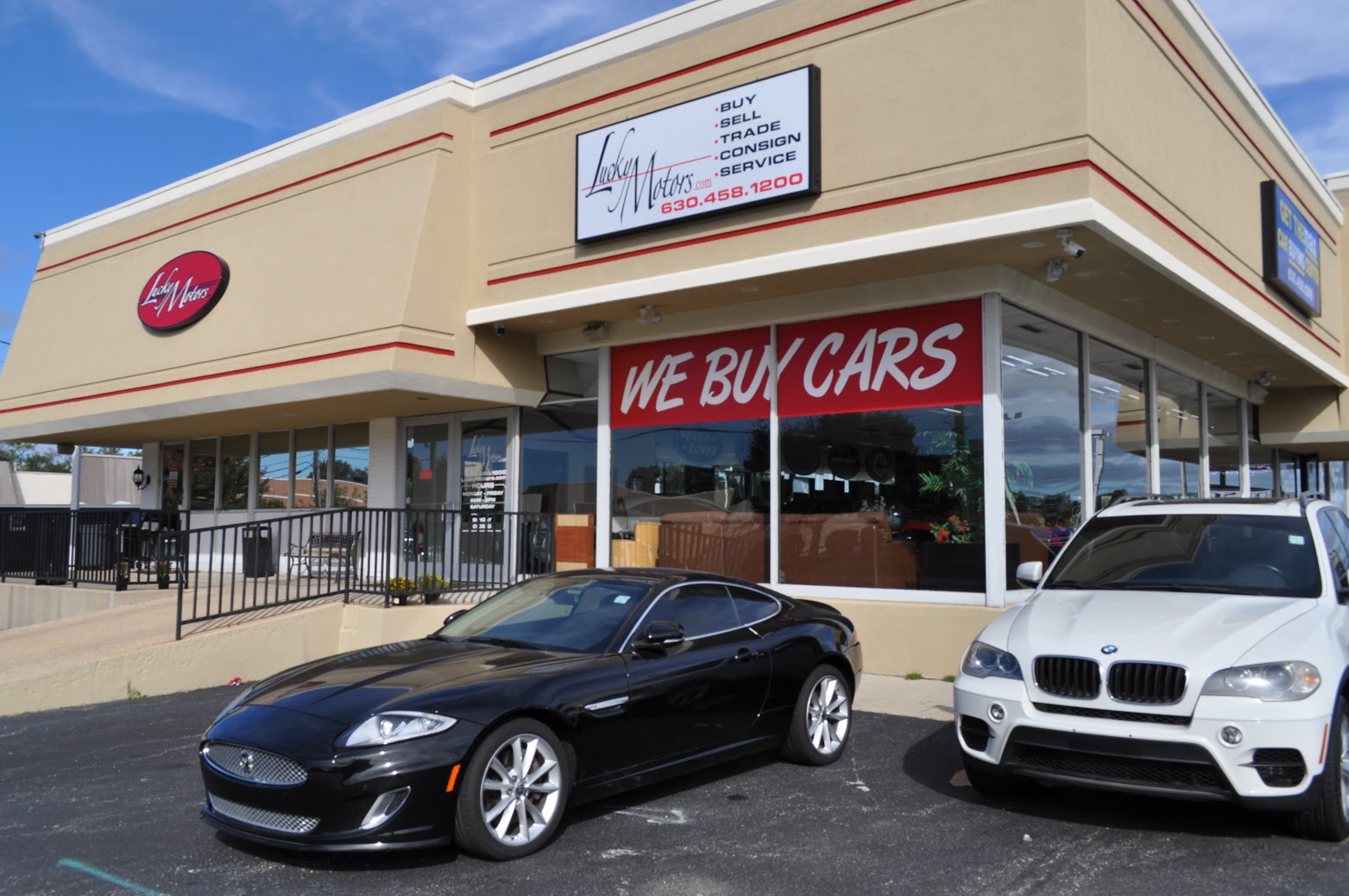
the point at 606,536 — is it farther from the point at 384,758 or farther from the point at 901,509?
the point at 384,758

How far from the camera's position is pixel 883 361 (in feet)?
37.6

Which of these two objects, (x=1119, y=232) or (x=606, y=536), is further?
(x=606, y=536)

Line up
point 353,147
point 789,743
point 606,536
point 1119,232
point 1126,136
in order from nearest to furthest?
1. point 789,743
2. point 1119,232
3. point 1126,136
4. point 606,536
5. point 353,147

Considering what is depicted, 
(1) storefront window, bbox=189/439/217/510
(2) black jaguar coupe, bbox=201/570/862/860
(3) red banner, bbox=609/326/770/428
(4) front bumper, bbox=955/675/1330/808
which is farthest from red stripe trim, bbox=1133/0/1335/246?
(1) storefront window, bbox=189/439/217/510

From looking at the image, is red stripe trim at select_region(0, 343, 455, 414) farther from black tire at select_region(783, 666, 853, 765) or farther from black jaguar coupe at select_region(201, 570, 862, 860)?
black tire at select_region(783, 666, 853, 765)

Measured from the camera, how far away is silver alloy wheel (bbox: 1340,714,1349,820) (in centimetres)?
515

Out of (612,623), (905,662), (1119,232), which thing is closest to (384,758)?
(612,623)

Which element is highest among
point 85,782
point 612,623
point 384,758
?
point 612,623

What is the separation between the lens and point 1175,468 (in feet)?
50.6

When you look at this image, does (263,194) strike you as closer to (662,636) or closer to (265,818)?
(662,636)

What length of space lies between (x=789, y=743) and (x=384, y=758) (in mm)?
2985

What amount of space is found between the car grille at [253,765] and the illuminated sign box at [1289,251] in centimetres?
1391

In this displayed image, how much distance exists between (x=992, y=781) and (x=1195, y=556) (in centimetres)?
190

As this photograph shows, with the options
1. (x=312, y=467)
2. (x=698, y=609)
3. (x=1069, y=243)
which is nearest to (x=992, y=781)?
(x=698, y=609)
